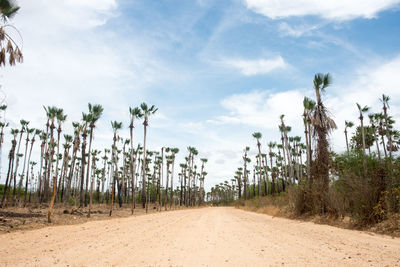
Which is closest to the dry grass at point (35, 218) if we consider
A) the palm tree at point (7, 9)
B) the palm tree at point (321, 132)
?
the palm tree at point (7, 9)

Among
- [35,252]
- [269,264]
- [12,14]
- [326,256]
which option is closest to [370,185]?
[326,256]

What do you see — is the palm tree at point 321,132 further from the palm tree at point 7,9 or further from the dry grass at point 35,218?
the palm tree at point 7,9

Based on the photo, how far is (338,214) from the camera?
41.4 feet

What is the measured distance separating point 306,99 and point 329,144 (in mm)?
12598

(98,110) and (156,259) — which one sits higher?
(98,110)

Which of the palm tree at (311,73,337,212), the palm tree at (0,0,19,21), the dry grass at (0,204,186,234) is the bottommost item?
the dry grass at (0,204,186,234)

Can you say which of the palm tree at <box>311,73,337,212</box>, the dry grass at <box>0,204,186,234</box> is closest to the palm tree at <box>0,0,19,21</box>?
the dry grass at <box>0,204,186,234</box>

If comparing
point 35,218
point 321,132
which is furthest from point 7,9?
point 321,132

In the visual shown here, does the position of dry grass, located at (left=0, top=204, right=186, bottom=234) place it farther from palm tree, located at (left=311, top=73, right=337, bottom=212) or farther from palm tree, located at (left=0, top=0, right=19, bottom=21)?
palm tree, located at (left=311, top=73, right=337, bottom=212)

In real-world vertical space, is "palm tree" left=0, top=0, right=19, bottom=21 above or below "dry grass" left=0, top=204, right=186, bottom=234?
above

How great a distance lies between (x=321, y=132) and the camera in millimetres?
16828

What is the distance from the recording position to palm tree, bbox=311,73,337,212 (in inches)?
586

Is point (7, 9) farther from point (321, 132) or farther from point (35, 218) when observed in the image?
point (321, 132)

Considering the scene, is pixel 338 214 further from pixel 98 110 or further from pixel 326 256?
pixel 98 110
